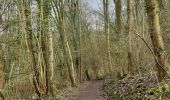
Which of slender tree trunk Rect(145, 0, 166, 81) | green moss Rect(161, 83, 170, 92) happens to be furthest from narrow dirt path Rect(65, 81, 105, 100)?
green moss Rect(161, 83, 170, 92)

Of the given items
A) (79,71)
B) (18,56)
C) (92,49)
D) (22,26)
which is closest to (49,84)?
(18,56)

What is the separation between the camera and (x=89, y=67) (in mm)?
56875

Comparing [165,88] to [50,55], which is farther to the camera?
[50,55]

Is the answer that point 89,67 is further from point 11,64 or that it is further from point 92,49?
point 11,64

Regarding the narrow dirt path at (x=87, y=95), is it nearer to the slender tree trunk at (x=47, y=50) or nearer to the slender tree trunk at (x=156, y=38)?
the slender tree trunk at (x=47, y=50)

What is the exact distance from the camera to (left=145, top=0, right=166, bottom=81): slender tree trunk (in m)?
12.0

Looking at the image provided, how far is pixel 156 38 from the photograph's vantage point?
1228 centimetres

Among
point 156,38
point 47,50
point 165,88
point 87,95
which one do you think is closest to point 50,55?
point 47,50

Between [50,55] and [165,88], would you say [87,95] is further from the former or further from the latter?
[165,88]

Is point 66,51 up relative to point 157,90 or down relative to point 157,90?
up

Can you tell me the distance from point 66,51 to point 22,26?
16026 millimetres

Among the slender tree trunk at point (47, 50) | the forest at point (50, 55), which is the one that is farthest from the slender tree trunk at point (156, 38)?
the slender tree trunk at point (47, 50)

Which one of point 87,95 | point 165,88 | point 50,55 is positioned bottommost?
point 87,95

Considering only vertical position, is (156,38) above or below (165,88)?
above
